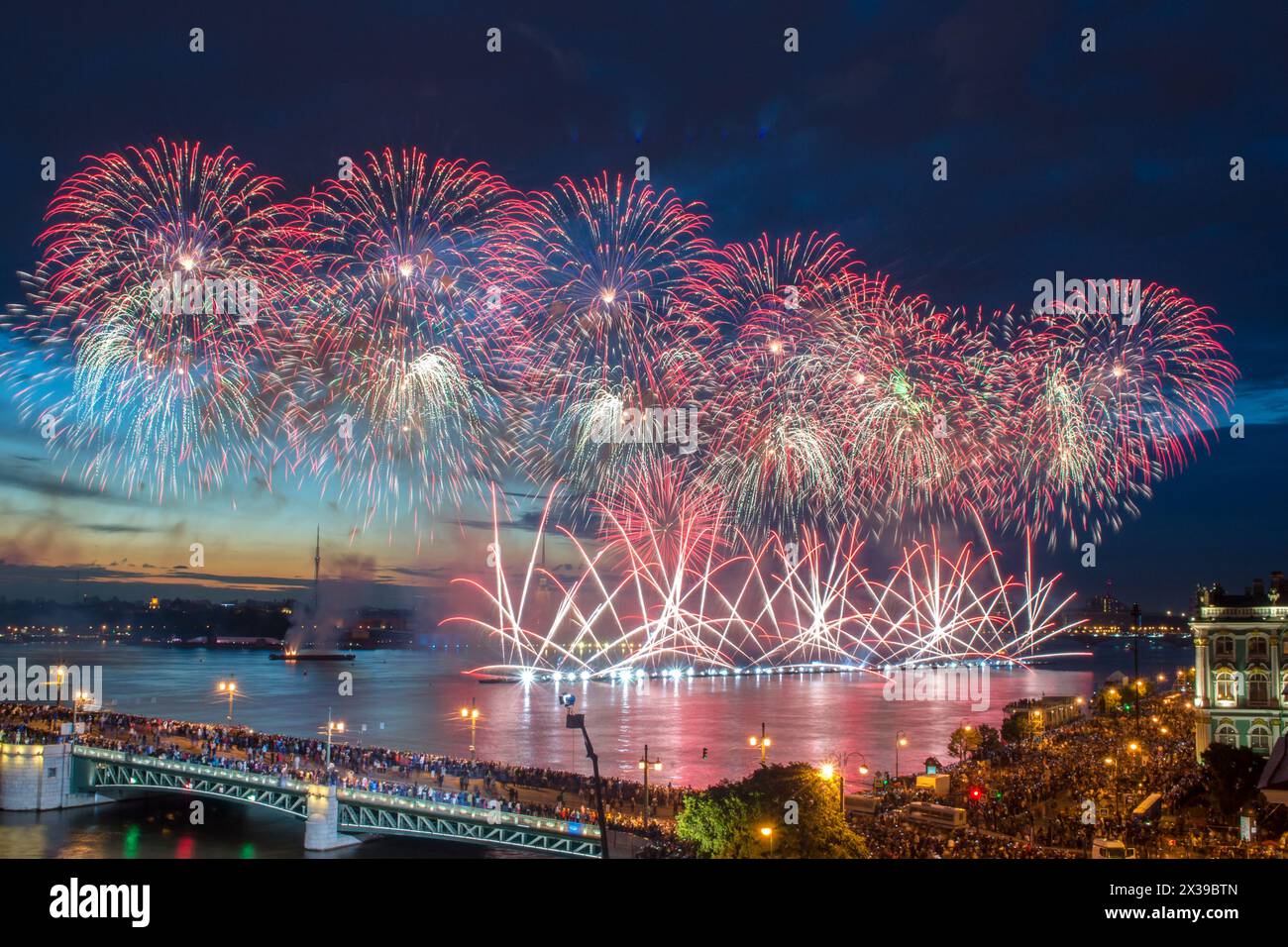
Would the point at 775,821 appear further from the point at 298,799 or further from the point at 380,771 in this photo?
the point at 380,771

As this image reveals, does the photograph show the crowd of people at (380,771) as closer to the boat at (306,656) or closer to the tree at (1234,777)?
the tree at (1234,777)

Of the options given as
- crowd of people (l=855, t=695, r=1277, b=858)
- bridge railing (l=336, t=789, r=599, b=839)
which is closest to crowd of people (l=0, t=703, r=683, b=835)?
bridge railing (l=336, t=789, r=599, b=839)

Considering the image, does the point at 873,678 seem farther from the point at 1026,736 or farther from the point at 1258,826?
the point at 1258,826

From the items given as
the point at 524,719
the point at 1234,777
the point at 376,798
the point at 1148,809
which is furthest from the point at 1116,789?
the point at 524,719

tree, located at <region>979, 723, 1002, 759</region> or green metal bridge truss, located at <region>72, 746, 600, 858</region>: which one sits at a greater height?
green metal bridge truss, located at <region>72, 746, 600, 858</region>

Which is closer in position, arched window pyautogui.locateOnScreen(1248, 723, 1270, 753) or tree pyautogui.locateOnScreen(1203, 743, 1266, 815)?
tree pyautogui.locateOnScreen(1203, 743, 1266, 815)

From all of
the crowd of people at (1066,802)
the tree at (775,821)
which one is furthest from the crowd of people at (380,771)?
the crowd of people at (1066,802)

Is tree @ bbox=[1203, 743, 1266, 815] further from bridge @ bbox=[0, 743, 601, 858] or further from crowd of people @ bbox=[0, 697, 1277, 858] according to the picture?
bridge @ bbox=[0, 743, 601, 858]
